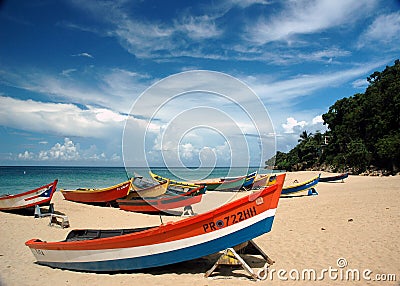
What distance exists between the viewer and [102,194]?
16.5m

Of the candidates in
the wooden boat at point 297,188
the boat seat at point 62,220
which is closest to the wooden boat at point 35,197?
the boat seat at point 62,220

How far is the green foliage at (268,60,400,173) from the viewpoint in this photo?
31.6 meters

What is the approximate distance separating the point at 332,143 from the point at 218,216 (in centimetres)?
4940

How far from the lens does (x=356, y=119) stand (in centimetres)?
4056

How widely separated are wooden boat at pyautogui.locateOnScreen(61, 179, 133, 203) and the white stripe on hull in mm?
9499

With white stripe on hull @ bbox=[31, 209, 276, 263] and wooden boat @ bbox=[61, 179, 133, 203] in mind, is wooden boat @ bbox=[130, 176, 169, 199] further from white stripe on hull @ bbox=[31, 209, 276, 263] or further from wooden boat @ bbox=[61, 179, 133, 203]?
white stripe on hull @ bbox=[31, 209, 276, 263]

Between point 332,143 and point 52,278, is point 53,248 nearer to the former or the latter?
point 52,278

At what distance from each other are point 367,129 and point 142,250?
38.8 meters

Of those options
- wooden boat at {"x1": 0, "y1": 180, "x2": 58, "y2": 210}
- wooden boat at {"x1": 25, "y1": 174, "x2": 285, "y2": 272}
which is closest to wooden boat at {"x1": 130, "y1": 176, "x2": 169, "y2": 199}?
wooden boat at {"x1": 0, "y1": 180, "x2": 58, "y2": 210}

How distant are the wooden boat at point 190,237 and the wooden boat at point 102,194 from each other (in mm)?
9936

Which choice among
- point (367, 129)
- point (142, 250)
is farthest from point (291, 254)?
point (367, 129)

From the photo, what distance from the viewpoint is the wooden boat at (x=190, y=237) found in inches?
209

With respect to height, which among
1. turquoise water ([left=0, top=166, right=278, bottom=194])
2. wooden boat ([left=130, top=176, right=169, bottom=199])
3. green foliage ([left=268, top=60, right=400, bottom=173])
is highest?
green foliage ([left=268, top=60, right=400, bottom=173])

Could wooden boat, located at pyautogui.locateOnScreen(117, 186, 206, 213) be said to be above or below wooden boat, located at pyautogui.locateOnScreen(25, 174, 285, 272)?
below
